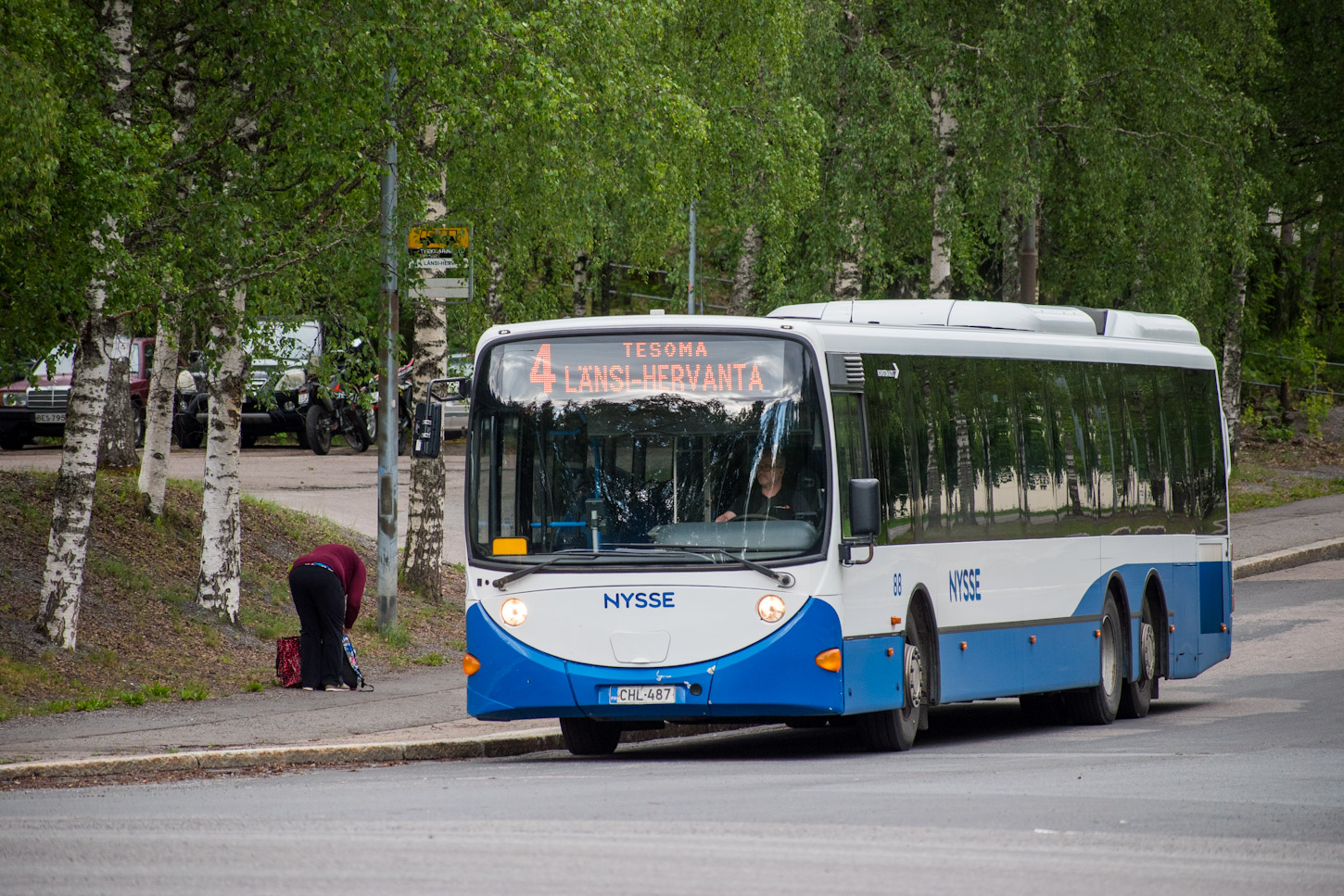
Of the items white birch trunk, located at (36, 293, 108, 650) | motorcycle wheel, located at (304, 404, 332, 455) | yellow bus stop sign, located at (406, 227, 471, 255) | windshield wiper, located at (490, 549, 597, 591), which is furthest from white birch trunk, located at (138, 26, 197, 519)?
motorcycle wheel, located at (304, 404, 332, 455)

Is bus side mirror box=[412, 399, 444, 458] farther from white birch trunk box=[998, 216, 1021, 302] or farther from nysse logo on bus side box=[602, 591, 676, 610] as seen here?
white birch trunk box=[998, 216, 1021, 302]

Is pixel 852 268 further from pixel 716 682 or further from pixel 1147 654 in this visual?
pixel 716 682

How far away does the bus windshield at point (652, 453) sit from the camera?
1195cm

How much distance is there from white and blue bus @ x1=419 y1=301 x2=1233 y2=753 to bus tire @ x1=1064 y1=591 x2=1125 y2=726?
1.61 metres

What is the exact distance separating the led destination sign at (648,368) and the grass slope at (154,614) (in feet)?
15.8

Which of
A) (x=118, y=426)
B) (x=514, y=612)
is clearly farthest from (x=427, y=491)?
(x=514, y=612)

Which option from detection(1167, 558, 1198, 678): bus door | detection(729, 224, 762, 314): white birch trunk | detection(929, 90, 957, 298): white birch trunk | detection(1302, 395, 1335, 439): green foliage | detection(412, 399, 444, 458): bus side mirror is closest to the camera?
detection(412, 399, 444, 458): bus side mirror

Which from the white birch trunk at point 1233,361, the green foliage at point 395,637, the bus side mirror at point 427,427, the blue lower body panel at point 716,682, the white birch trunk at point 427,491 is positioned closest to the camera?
the blue lower body panel at point 716,682

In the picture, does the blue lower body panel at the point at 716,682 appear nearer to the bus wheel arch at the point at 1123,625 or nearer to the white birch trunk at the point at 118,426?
the bus wheel arch at the point at 1123,625

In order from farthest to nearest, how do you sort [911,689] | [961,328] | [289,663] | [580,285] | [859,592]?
[580,285] → [289,663] → [961,328] → [911,689] → [859,592]

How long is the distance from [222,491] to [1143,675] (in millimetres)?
8553

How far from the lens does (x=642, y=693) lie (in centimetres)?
1181

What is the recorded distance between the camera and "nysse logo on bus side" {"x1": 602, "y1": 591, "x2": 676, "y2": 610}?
11.8 metres

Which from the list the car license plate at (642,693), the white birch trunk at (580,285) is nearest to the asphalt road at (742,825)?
the car license plate at (642,693)
